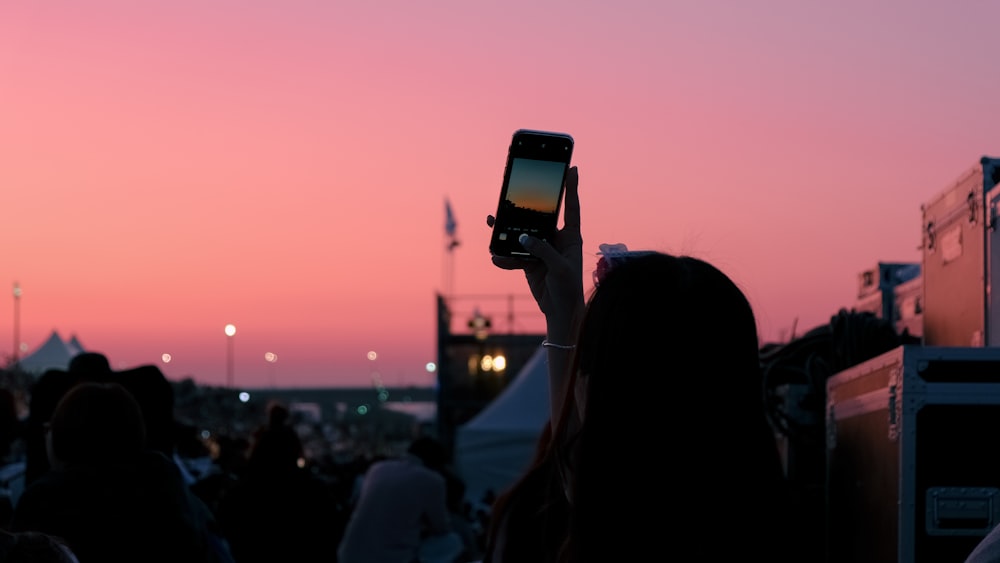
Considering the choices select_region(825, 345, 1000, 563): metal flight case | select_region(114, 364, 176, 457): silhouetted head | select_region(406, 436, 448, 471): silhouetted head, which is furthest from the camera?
select_region(406, 436, 448, 471): silhouetted head

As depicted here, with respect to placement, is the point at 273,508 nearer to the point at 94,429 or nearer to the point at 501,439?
the point at 94,429

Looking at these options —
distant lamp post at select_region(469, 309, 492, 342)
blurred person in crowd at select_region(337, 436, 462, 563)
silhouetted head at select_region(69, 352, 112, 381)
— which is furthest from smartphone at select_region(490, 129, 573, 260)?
distant lamp post at select_region(469, 309, 492, 342)

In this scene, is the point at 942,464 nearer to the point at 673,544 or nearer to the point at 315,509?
the point at 673,544

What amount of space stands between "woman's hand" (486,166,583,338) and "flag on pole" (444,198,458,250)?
57.0m

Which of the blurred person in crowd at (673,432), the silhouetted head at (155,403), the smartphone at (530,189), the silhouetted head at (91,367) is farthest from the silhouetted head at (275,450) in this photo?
the blurred person in crowd at (673,432)

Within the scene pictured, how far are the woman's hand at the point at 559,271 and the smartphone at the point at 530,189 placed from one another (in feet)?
0.08

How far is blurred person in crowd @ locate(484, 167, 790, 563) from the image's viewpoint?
225 cm

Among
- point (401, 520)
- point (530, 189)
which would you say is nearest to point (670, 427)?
point (530, 189)

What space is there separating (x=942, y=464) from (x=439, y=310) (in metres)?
39.6

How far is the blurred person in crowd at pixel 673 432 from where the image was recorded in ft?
7.38

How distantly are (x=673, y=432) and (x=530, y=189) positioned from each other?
3.95 ft

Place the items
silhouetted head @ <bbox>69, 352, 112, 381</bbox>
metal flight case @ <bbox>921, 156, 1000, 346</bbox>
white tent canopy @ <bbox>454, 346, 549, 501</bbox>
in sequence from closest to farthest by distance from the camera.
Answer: metal flight case @ <bbox>921, 156, 1000, 346</bbox>
silhouetted head @ <bbox>69, 352, 112, 381</bbox>
white tent canopy @ <bbox>454, 346, 549, 501</bbox>

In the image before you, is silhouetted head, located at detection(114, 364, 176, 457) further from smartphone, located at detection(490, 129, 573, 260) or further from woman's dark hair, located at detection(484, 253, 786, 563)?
woman's dark hair, located at detection(484, 253, 786, 563)

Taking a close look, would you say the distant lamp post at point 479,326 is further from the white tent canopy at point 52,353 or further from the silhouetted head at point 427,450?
the silhouetted head at point 427,450
